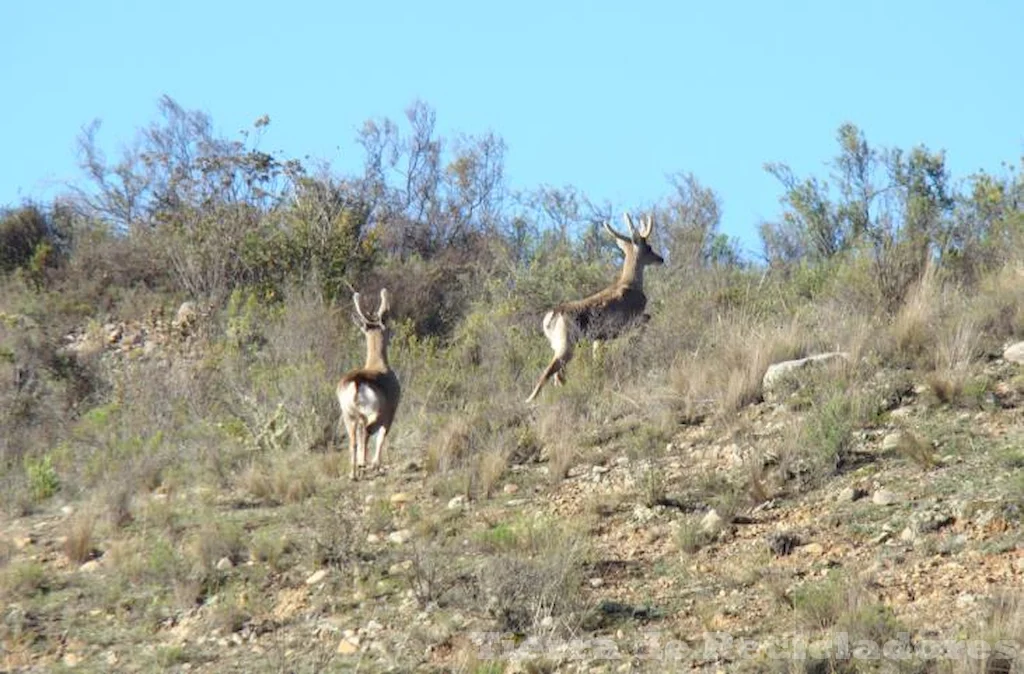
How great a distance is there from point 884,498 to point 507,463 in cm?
344

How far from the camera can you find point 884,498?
461 inches

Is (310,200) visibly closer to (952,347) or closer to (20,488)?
(20,488)

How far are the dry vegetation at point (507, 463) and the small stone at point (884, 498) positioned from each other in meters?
0.13

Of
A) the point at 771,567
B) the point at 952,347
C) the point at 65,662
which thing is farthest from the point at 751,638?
the point at 952,347

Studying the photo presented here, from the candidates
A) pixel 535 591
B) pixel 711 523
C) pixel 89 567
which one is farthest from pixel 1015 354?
pixel 89 567

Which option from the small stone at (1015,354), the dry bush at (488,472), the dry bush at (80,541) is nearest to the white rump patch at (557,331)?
the dry bush at (488,472)

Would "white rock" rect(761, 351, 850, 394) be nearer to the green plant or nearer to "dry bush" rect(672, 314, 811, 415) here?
"dry bush" rect(672, 314, 811, 415)

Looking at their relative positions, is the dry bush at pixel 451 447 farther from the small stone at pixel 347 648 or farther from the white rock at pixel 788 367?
the small stone at pixel 347 648

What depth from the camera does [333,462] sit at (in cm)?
1462

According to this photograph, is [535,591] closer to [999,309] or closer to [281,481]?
[281,481]

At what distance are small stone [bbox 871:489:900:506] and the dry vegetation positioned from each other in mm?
126

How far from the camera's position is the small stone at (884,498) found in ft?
38.2

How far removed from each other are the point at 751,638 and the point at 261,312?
11.2 metres

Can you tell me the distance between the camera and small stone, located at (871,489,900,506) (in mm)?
11656
